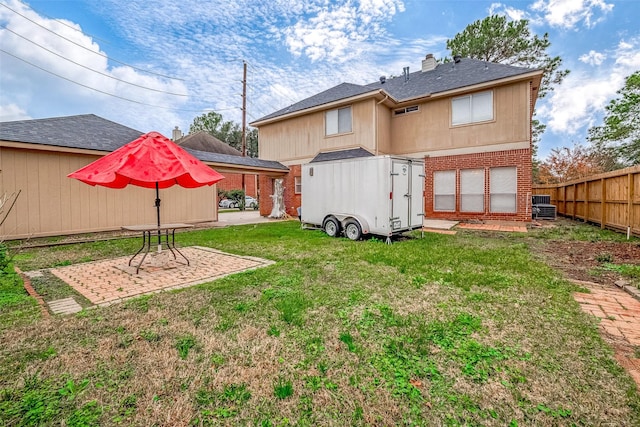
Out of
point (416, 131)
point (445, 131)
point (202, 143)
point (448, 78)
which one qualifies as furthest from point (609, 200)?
point (202, 143)

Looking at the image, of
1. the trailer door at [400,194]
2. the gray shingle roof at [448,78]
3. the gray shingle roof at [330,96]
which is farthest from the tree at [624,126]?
the trailer door at [400,194]

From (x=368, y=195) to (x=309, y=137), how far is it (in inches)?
336

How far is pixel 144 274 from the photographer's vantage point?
503 cm

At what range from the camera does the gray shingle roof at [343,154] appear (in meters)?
13.0

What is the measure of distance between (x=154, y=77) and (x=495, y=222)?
2457cm

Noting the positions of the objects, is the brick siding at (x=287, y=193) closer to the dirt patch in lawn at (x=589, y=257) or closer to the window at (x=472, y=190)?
the window at (x=472, y=190)

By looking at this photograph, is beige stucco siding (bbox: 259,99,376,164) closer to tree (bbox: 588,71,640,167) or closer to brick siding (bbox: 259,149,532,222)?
brick siding (bbox: 259,149,532,222)

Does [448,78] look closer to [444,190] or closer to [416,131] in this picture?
[416,131]

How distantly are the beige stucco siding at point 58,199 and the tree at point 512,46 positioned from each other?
2281 cm

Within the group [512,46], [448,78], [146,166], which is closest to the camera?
[146,166]

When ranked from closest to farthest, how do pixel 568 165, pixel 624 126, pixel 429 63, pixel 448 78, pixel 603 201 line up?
pixel 603 201 < pixel 448 78 < pixel 429 63 < pixel 624 126 < pixel 568 165

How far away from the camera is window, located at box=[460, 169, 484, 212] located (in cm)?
1214

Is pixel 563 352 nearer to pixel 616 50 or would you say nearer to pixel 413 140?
pixel 413 140

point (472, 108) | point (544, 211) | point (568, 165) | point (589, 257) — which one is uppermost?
point (472, 108)
